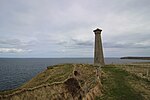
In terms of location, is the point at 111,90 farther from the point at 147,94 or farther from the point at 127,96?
the point at 147,94

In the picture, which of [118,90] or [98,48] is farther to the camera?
[98,48]

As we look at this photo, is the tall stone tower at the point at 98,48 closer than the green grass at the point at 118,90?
No

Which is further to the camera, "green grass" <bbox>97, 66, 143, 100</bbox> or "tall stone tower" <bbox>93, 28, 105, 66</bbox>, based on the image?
"tall stone tower" <bbox>93, 28, 105, 66</bbox>

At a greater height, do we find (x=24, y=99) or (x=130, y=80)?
(x=130, y=80)

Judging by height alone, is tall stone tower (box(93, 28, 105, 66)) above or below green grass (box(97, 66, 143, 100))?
above

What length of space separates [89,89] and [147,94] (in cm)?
756

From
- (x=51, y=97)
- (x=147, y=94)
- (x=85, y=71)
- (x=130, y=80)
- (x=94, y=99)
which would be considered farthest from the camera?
(x=85, y=71)

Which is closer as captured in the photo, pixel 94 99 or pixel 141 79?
pixel 94 99

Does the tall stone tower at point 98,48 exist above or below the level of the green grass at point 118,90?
above

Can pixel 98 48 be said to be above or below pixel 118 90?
above

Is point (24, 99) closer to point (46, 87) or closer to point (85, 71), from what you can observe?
point (46, 87)

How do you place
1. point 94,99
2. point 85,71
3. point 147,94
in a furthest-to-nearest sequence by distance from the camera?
point 85,71, point 147,94, point 94,99

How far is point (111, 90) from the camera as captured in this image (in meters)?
23.2

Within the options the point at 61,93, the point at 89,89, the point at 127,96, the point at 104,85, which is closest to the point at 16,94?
the point at 61,93
